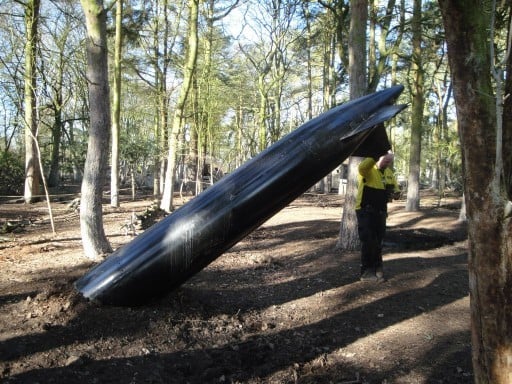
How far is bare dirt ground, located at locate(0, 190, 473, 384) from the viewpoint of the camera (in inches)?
159

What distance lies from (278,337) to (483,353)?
2749 millimetres

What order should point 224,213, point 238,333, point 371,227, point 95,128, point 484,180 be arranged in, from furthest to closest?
point 95,128, point 371,227, point 238,333, point 224,213, point 484,180

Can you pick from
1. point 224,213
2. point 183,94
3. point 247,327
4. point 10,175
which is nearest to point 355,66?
point 224,213

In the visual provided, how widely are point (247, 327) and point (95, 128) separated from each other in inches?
159

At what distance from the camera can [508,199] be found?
2.46m

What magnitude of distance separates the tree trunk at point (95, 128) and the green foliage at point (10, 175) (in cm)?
1922

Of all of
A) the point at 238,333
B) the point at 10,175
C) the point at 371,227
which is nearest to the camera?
the point at 238,333

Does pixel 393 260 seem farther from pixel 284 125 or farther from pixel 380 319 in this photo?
pixel 284 125


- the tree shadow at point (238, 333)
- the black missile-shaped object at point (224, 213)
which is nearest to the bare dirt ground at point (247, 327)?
the tree shadow at point (238, 333)

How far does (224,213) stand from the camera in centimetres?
482

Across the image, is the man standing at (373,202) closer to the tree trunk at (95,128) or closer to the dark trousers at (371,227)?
the dark trousers at (371,227)

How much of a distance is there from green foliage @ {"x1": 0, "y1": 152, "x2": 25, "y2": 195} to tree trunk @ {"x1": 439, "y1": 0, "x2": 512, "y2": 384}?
2525 centimetres

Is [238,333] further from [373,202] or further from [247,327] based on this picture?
[373,202]

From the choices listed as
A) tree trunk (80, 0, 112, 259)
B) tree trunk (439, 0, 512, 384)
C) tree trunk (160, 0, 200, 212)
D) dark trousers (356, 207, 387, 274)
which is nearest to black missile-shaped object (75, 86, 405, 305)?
dark trousers (356, 207, 387, 274)
